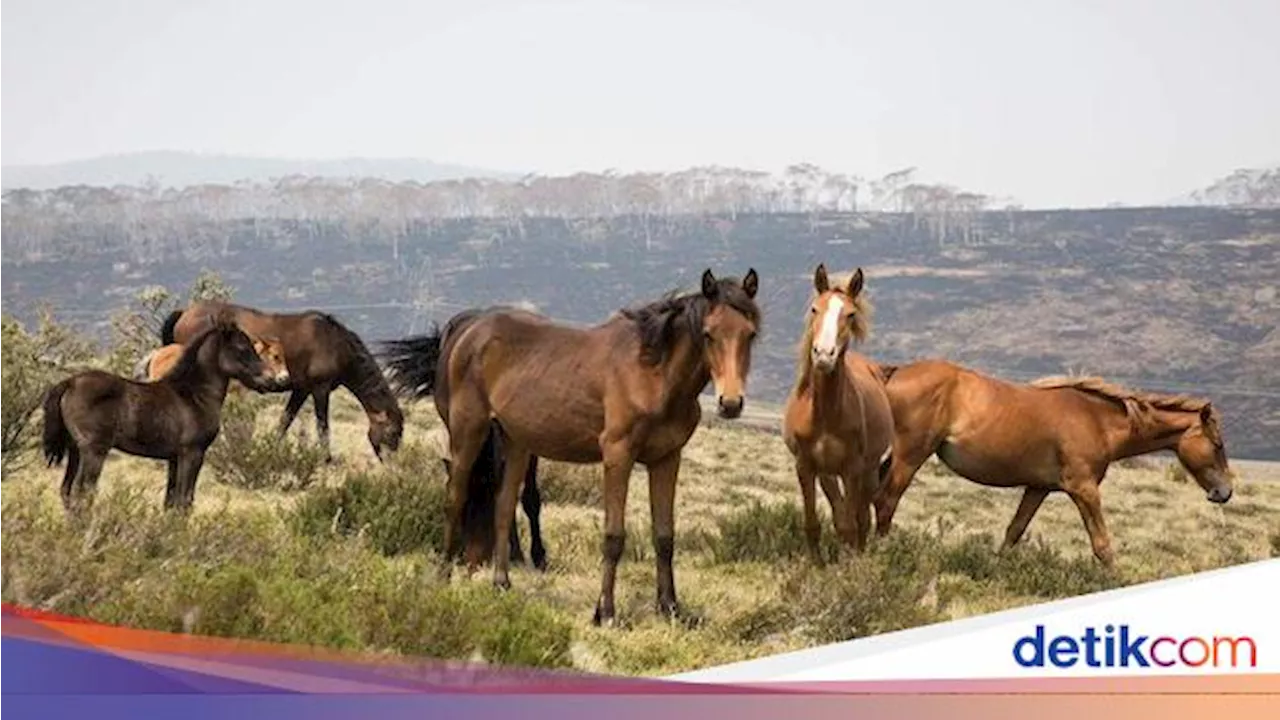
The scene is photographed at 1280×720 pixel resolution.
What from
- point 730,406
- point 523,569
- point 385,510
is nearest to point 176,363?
point 385,510

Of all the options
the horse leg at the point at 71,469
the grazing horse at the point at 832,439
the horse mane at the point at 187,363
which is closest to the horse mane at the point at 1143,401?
the grazing horse at the point at 832,439

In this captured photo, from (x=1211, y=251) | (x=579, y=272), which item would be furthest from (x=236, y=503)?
(x=1211, y=251)

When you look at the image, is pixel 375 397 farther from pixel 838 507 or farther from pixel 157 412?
pixel 838 507

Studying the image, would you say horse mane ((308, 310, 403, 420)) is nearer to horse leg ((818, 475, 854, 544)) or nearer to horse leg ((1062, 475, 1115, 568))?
horse leg ((1062, 475, 1115, 568))

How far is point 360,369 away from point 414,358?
20.3 feet

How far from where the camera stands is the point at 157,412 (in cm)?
945

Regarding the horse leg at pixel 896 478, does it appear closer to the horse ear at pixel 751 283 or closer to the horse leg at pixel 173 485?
the horse ear at pixel 751 283

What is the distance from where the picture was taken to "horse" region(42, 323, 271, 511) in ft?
29.9

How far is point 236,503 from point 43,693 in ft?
18.9

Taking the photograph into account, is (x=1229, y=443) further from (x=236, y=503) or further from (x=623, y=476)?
(x=236, y=503)

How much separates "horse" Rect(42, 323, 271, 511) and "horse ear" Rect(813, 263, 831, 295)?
327 centimetres

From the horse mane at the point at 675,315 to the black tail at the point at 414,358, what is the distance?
1893mm

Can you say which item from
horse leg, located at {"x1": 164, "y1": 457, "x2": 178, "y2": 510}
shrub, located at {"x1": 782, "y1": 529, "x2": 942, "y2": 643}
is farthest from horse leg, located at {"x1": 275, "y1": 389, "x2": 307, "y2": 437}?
shrub, located at {"x1": 782, "y1": 529, "x2": 942, "y2": 643}

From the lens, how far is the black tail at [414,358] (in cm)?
958
